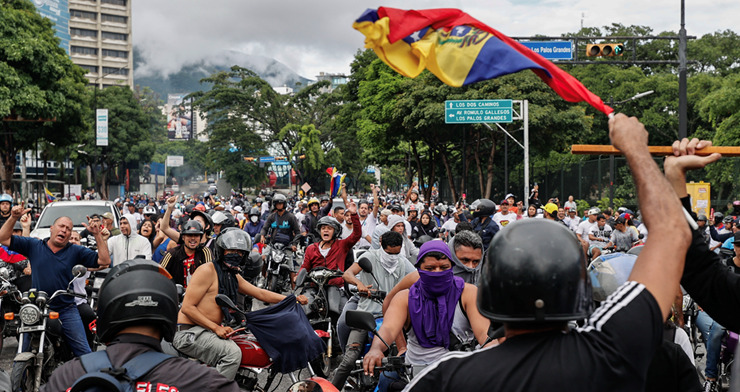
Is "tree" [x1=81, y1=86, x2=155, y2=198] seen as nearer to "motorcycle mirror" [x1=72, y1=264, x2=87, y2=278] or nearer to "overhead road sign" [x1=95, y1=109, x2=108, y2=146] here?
"overhead road sign" [x1=95, y1=109, x2=108, y2=146]

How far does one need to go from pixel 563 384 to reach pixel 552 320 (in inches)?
6.1

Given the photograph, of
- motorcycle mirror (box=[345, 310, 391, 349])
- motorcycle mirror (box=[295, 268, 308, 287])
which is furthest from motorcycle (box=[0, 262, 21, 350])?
motorcycle mirror (box=[345, 310, 391, 349])

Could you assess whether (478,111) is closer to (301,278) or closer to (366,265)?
(301,278)

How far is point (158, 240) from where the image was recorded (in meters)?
11.6

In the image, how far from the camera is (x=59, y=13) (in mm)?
122000

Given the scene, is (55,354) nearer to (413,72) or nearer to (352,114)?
(413,72)

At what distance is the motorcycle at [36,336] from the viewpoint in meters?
6.87

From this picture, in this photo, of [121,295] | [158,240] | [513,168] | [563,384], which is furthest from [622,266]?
[513,168]

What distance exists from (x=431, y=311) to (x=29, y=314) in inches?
152

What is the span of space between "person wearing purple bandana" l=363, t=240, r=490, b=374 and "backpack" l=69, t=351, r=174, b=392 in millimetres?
2535

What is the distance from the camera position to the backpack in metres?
2.52

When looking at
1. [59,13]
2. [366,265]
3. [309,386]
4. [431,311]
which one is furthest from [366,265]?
[59,13]

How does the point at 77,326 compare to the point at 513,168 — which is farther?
the point at 513,168

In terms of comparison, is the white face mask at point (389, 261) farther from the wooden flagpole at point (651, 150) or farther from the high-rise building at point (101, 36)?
the high-rise building at point (101, 36)
